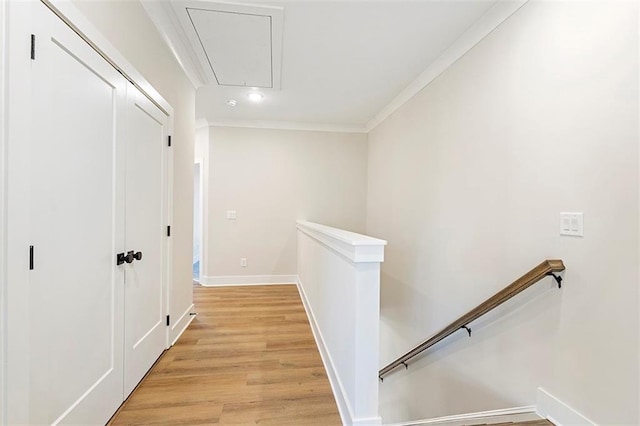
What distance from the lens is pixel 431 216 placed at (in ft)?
9.29

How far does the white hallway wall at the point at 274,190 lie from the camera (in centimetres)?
462

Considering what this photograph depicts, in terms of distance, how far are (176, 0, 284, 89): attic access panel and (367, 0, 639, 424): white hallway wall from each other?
155 centimetres

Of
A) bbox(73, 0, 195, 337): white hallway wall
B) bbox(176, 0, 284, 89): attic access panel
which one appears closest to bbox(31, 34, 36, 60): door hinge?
bbox(73, 0, 195, 337): white hallway wall

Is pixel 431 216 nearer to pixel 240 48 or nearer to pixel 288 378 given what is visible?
pixel 288 378

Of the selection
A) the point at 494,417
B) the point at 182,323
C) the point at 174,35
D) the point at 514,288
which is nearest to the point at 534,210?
the point at 514,288

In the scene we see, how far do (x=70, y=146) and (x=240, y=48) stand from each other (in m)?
1.70

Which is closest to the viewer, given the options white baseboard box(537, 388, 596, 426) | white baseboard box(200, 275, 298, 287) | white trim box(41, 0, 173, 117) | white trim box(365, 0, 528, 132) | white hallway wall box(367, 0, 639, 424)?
white trim box(41, 0, 173, 117)

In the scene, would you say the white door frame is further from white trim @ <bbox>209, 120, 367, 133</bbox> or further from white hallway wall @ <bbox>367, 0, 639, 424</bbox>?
white trim @ <bbox>209, 120, 367, 133</bbox>

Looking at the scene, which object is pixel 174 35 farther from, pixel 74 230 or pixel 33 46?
pixel 74 230

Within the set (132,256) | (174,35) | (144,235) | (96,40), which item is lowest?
(132,256)

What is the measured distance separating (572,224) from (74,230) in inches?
92.8

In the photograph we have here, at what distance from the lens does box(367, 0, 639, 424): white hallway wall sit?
1277mm

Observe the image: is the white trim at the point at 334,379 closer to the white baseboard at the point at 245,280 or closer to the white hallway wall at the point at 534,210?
the white hallway wall at the point at 534,210

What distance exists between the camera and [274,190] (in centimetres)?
475
